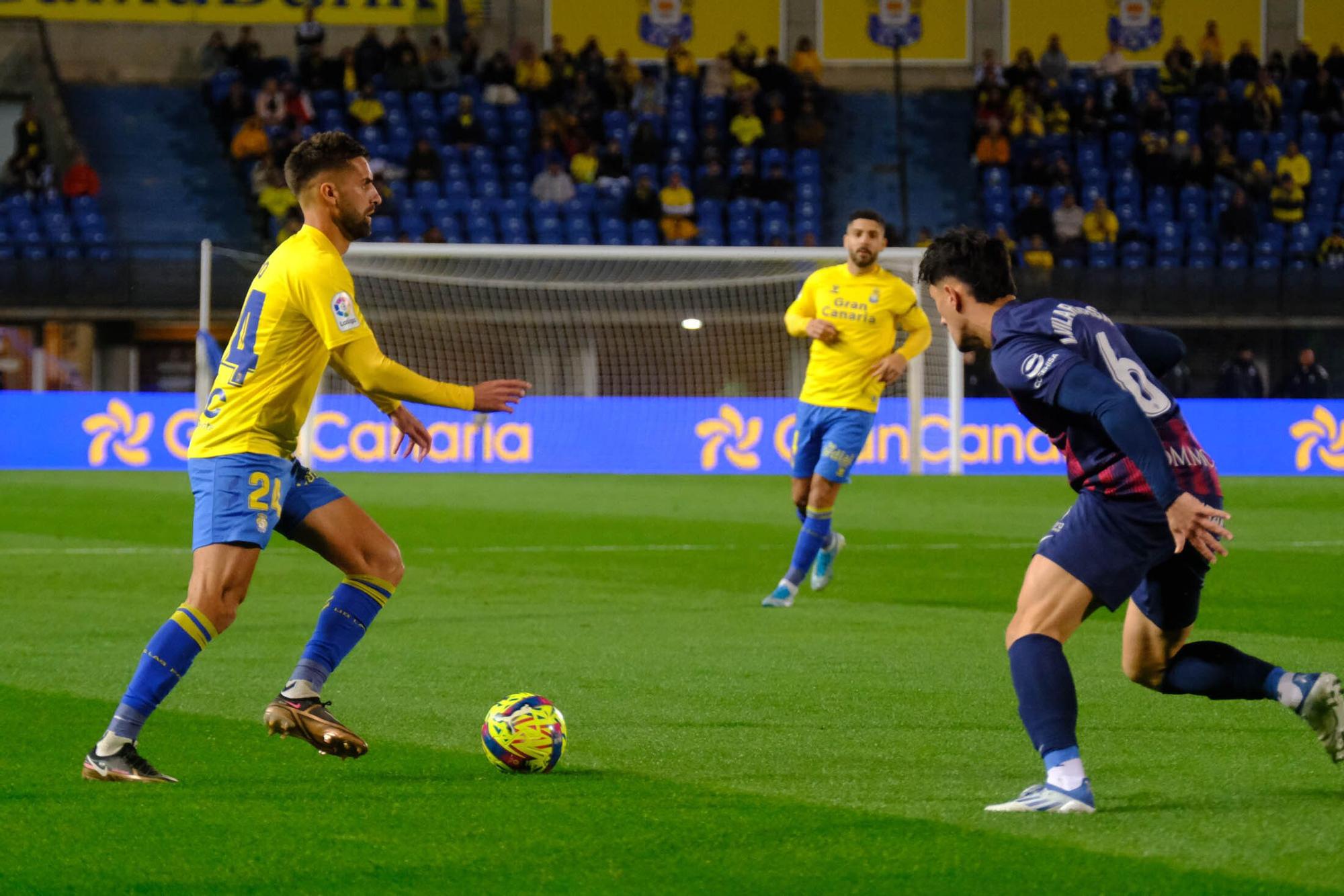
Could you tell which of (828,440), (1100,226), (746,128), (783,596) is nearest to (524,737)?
(783,596)

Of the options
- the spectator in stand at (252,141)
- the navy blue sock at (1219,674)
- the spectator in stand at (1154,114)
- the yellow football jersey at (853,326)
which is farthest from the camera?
the spectator in stand at (1154,114)

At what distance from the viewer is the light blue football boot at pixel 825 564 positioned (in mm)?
10211

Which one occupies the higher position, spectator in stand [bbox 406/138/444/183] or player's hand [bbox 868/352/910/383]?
spectator in stand [bbox 406/138/444/183]

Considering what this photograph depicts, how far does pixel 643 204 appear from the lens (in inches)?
993

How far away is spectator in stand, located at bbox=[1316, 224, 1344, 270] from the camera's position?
80.5 feet

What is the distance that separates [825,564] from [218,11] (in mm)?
22763

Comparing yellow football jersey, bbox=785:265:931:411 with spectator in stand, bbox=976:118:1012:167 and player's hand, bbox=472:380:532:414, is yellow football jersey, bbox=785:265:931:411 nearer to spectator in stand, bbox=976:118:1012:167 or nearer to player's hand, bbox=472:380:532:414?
player's hand, bbox=472:380:532:414

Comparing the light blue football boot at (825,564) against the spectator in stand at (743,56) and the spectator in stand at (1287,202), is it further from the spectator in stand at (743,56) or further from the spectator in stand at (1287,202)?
the spectator in stand at (743,56)

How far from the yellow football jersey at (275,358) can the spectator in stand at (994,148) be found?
2378 cm

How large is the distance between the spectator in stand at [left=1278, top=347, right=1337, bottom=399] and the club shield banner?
0.94 meters

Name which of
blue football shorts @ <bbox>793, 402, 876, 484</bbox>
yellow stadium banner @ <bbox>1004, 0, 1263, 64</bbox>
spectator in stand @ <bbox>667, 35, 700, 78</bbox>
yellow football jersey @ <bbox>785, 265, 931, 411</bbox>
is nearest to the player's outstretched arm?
blue football shorts @ <bbox>793, 402, 876, 484</bbox>

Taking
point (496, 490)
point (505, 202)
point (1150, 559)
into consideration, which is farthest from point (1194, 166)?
point (1150, 559)

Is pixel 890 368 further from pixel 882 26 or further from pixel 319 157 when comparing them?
pixel 882 26

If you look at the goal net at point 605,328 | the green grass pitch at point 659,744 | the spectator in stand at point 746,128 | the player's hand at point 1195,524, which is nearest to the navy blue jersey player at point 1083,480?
the player's hand at point 1195,524
